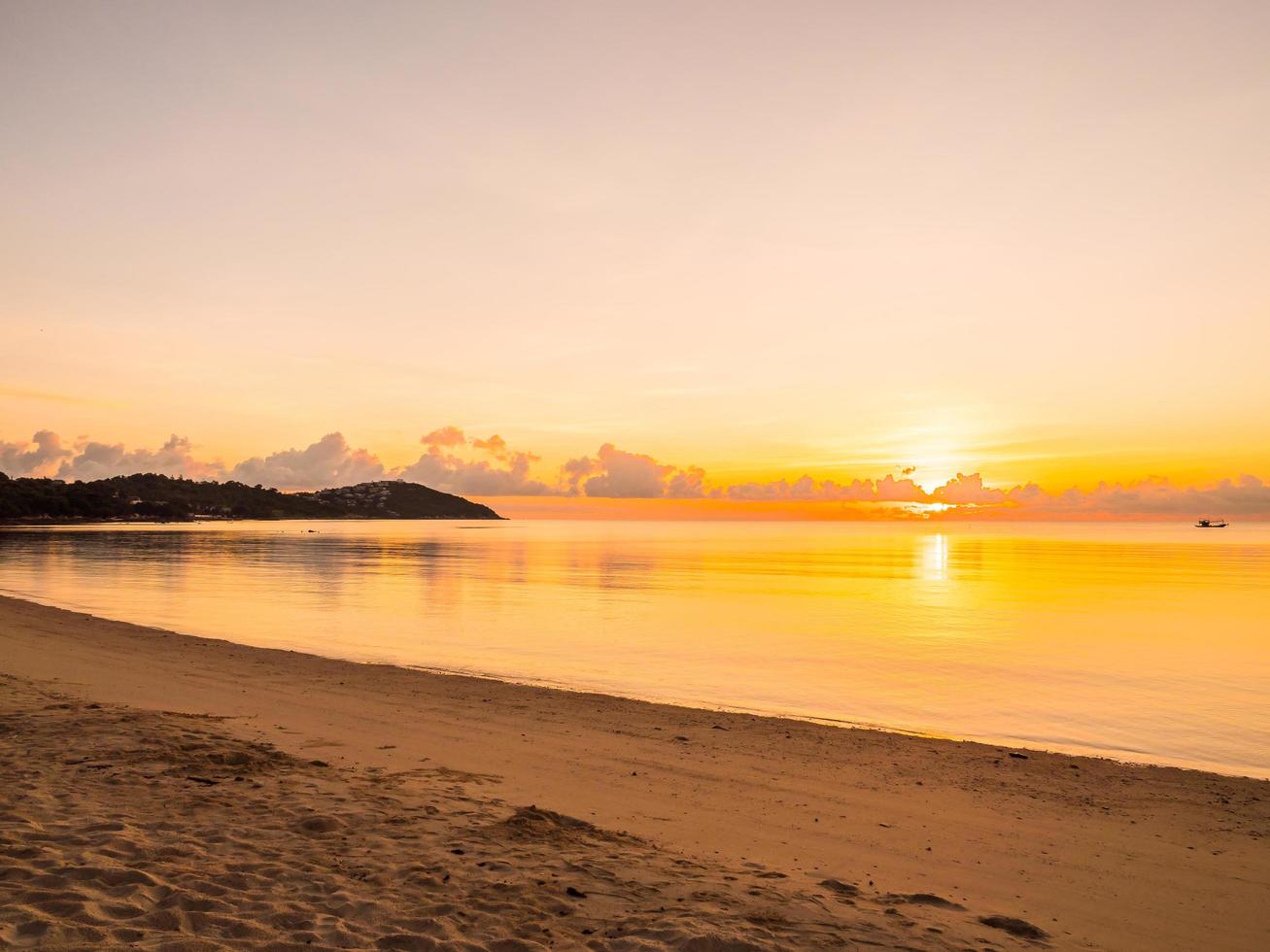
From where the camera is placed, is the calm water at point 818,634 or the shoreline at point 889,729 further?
the calm water at point 818,634

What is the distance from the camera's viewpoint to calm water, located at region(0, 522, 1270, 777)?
20.0m

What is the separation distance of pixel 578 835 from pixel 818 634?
86.4 ft

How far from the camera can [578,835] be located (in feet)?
29.3

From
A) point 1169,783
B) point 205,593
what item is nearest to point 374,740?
point 1169,783

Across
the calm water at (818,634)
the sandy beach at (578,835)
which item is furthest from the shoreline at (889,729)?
the sandy beach at (578,835)

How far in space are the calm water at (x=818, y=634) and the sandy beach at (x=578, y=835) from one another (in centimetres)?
552

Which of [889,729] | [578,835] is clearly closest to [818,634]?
[889,729]

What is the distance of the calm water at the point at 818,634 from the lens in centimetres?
2002

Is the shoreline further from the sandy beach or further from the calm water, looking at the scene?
the sandy beach

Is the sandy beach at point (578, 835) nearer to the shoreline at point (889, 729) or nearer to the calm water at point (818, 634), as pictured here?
the shoreline at point (889, 729)

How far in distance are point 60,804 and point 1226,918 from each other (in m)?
11.9

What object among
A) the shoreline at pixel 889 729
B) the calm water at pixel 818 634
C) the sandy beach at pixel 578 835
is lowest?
the calm water at pixel 818 634

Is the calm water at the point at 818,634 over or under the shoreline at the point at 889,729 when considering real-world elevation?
under

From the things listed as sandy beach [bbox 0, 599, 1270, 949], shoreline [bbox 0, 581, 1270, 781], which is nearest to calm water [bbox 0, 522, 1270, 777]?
shoreline [bbox 0, 581, 1270, 781]
